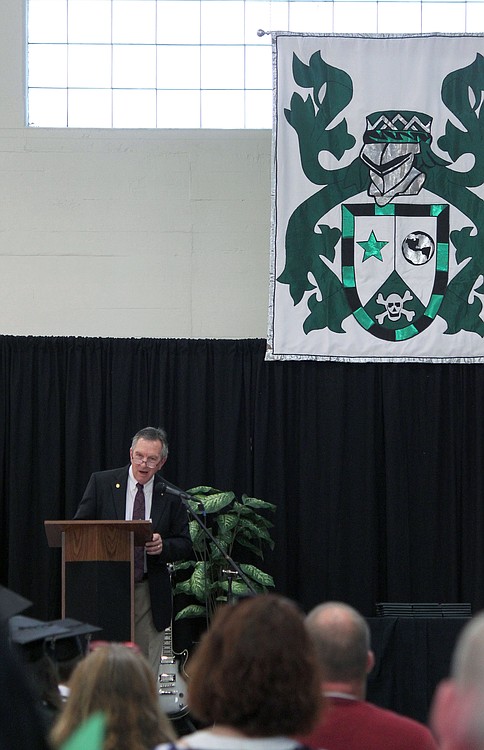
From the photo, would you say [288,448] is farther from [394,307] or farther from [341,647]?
[341,647]

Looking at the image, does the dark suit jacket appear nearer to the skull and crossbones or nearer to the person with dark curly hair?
the skull and crossbones

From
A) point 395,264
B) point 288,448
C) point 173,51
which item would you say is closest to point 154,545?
point 288,448

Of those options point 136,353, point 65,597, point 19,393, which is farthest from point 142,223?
point 65,597

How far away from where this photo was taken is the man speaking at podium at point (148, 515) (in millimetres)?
5941

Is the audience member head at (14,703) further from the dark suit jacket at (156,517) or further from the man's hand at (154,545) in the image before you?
the dark suit jacket at (156,517)

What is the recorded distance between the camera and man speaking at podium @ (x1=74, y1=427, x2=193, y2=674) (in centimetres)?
594

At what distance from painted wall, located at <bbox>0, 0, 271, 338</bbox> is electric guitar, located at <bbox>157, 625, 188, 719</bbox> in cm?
235

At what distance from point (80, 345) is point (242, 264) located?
4.52 ft

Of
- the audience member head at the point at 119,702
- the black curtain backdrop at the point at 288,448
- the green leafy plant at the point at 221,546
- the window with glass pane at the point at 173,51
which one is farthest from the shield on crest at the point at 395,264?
the audience member head at the point at 119,702

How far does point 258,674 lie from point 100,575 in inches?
138

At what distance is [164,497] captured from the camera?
6242 mm

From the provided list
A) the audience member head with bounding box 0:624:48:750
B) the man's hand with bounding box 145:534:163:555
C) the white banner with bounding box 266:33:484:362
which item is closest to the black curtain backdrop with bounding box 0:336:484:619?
the white banner with bounding box 266:33:484:362

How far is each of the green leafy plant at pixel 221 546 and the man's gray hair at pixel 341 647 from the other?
4722 mm

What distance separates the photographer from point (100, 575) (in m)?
5.38
